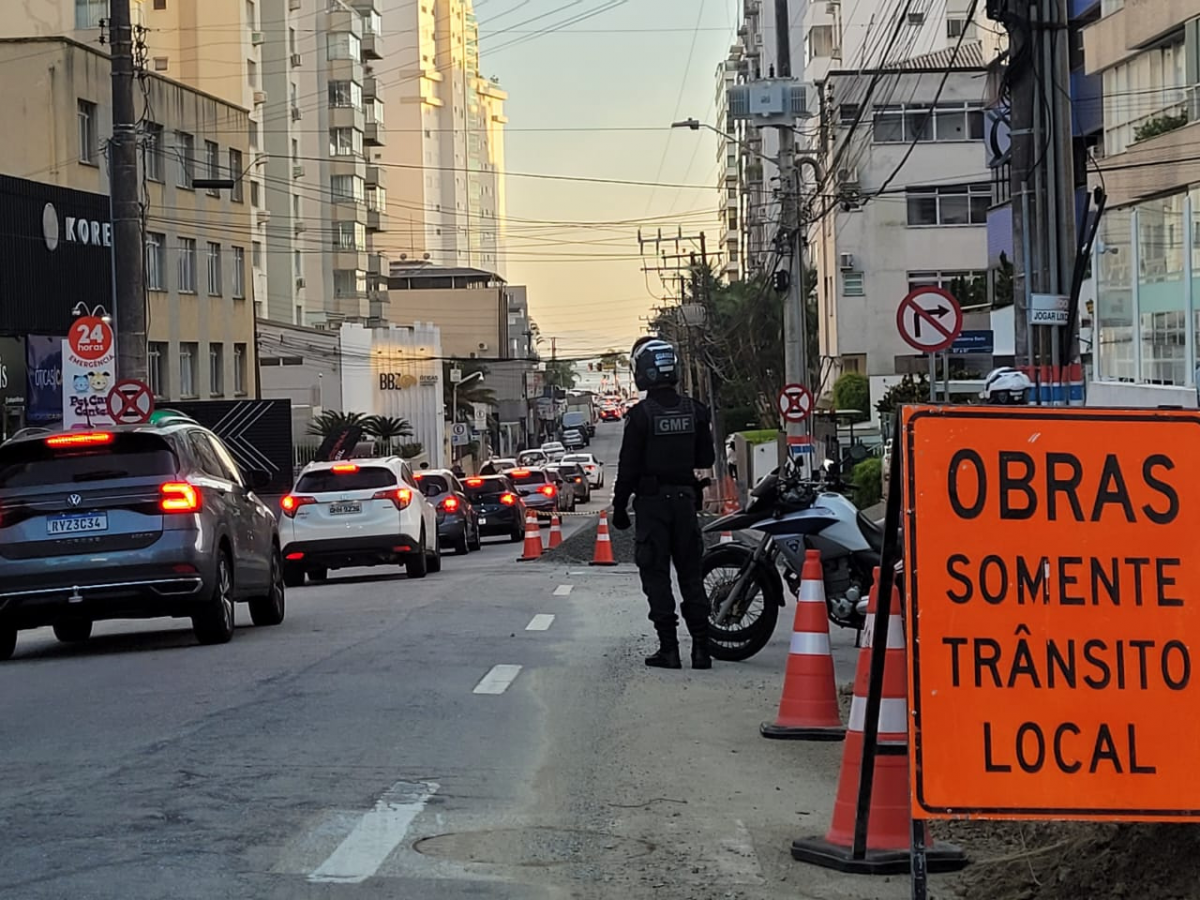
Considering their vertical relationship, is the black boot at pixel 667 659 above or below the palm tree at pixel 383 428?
below

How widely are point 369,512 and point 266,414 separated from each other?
70.5 feet

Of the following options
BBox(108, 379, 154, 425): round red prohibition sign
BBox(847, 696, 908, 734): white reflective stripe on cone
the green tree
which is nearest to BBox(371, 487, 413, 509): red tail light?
BBox(108, 379, 154, 425): round red prohibition sign

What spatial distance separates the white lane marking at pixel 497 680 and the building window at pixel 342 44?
3428 inches

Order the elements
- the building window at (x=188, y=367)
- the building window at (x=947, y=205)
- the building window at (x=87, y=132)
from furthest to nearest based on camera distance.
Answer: the building window at (x=947, y=205) < the building window at (x=188, y=367) < the building window at (x=87, y=132)

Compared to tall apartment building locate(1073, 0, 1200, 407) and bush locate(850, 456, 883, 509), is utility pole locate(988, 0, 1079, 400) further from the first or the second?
bush locate(850, 456, 883, 509)

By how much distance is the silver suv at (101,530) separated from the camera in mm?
12789

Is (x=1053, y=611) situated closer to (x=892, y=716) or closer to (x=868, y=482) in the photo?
(x=892, y=716)

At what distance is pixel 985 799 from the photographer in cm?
539

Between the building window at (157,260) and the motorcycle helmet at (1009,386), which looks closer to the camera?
the motorcycle helmet at (1009,386)

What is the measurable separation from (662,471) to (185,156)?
132 ft

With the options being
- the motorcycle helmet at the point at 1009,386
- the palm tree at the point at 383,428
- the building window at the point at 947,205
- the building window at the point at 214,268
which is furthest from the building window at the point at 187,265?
the motorcycle helmet at the point at 1009,386

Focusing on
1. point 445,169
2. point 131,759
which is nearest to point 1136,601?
point 131,759

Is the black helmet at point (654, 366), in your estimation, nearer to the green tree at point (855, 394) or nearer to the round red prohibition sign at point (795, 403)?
the round red prohibition sign at point (795, 403)

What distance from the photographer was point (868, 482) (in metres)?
36.0
